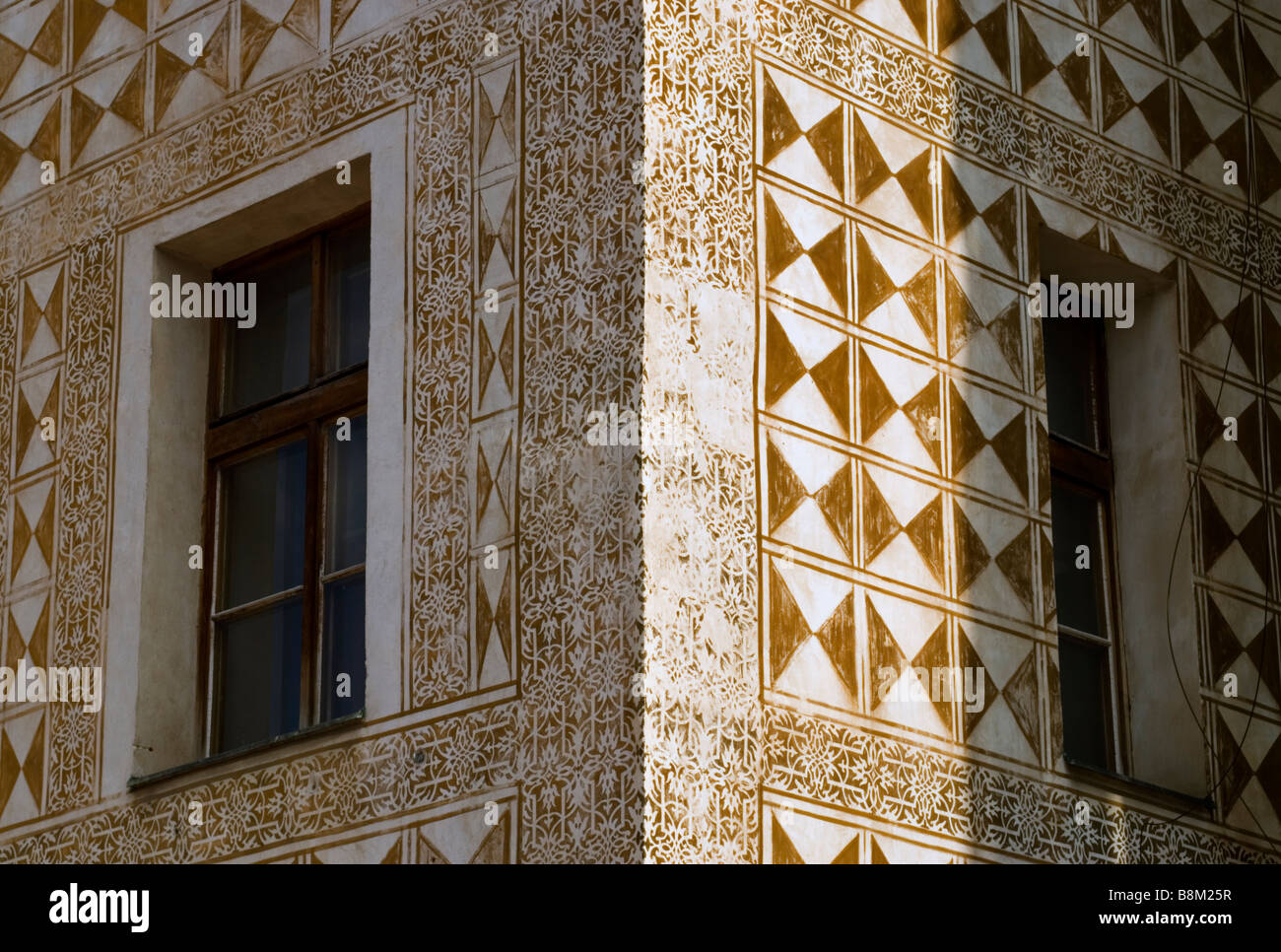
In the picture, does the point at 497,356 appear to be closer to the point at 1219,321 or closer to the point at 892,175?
the point at 892,175

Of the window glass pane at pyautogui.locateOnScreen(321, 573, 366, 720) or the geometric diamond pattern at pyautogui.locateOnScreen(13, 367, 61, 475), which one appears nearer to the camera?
the window glass pane at pyautogui.locateOnScreen(321, 573, 366, 720)

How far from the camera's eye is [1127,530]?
11.2m

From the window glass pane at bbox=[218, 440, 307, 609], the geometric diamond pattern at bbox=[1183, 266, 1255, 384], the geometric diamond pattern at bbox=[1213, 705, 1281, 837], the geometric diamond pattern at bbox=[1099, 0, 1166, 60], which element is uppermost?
the geometric diamond pattern at bbox=[1099, 0, 1166, 60]

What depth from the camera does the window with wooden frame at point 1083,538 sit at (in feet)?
35.7

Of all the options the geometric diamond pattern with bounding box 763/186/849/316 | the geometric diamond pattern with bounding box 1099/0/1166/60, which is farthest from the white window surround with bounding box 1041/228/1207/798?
the geometric diamond pattern with bounding box 763/186/849/316

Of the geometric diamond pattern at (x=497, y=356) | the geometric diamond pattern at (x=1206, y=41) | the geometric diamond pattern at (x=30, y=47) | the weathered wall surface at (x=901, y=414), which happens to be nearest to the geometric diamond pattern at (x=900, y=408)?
the weathered wall surface at (x=901, y=414)

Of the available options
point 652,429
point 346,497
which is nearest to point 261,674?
point 346,497

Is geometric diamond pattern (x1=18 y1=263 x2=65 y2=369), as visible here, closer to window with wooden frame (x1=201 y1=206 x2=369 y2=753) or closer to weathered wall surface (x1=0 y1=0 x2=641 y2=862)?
weathered wall surface (x1=0 y1=0 x2=641 y2=862)

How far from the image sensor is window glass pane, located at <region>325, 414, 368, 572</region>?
10.4 metres

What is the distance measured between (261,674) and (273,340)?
1363 millimetres

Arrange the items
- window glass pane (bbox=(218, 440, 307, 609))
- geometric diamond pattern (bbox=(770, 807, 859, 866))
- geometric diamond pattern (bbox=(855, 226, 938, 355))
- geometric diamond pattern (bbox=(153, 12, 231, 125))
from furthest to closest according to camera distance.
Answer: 1. geometric diamond pattern (bbox=(153, 12, 231, 125))
2. window glass pane (bbox=(218, 440, 307, 609))
3. geometric diamond pattern (bbox=(855, 226, 938, 355))
4. geometric diamond pattern (bbox=(770, 807, 859, 866))

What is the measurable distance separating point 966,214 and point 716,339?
5.29 ft

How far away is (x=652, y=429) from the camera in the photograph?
29.9 feet

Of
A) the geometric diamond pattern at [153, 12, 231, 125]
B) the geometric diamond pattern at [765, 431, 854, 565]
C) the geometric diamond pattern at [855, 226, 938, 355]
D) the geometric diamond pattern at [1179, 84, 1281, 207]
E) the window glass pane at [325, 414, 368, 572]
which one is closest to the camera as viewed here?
the geometric diamond pattern at [765, 431, 854, 565]
